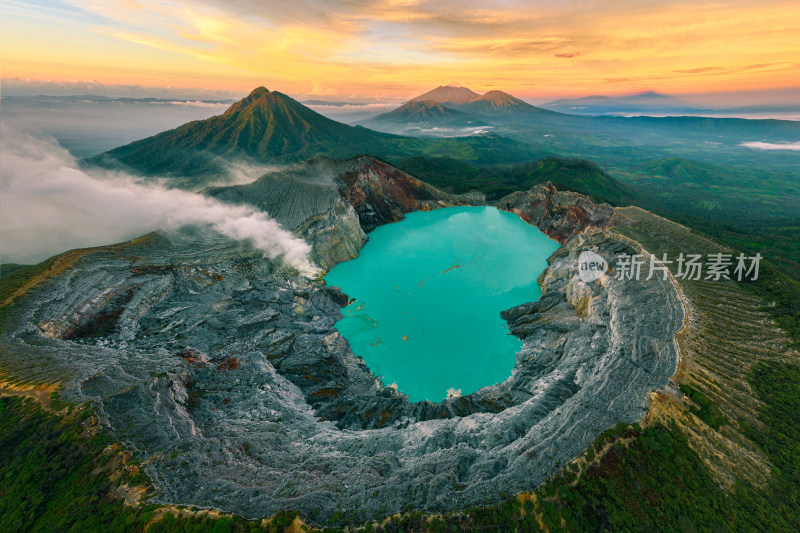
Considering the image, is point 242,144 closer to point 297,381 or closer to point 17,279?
point 17,279

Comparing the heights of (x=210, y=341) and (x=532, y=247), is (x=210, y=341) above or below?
below

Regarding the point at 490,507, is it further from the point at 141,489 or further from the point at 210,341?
the point at 210,341

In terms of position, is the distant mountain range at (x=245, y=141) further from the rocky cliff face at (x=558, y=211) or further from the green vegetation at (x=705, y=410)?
the green vegetation at (x=705, y=410)

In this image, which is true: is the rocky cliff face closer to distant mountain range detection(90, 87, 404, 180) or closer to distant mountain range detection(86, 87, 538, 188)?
distant mountain range detection(86, 87, 538, 188)

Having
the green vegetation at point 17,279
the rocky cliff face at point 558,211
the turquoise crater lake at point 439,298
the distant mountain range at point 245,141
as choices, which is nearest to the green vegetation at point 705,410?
the turquoise crater lake at point 439,298

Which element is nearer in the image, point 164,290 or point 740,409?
point 740,409

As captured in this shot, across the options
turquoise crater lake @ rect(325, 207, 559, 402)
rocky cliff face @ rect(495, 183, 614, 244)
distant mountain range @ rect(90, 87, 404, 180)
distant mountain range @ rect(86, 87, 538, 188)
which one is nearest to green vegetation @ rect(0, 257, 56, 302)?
turquoise crater lake @ rect(325, 207, 559, 402)

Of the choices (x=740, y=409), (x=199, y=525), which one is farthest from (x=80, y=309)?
(x=740, y=409)
